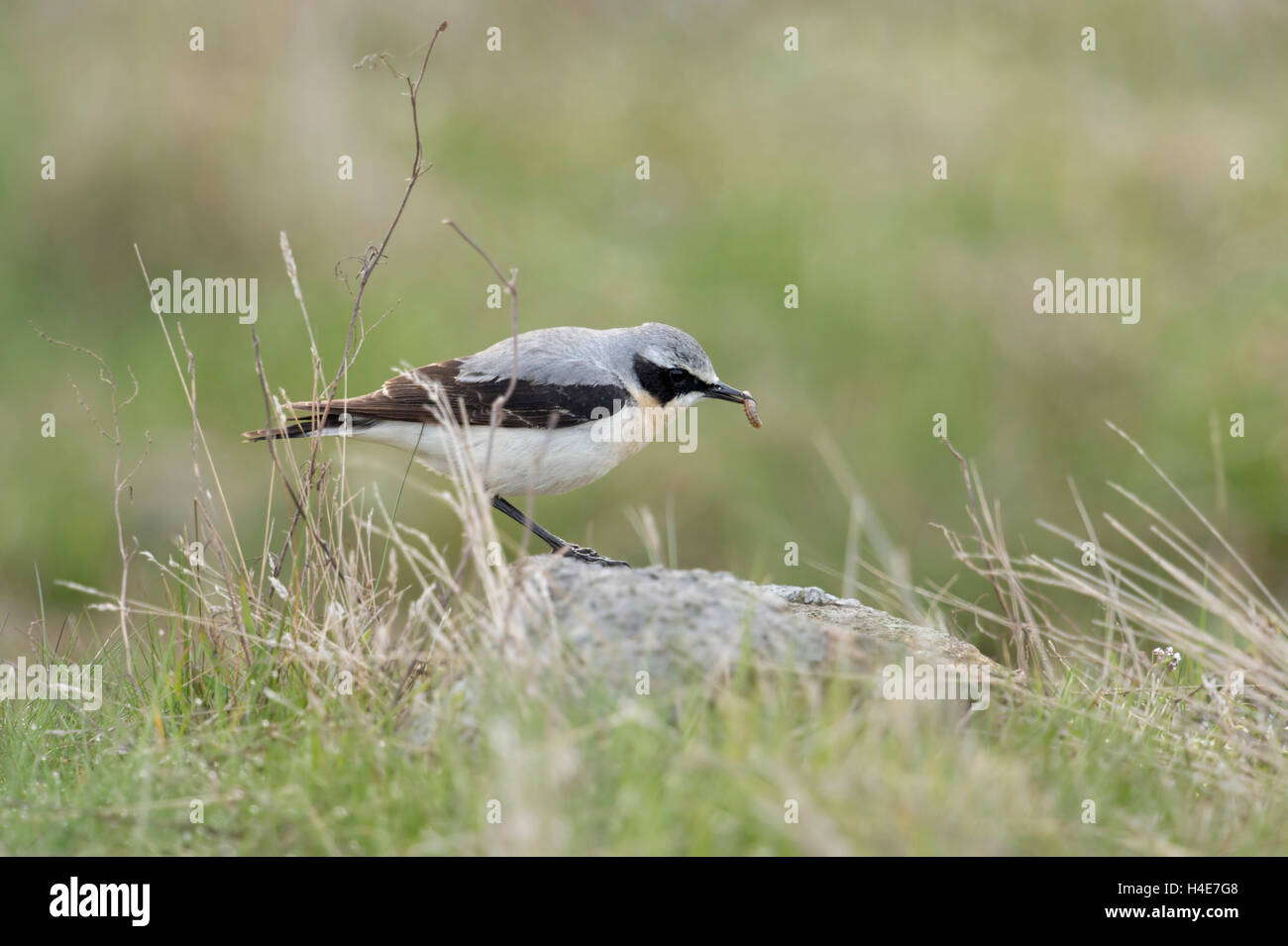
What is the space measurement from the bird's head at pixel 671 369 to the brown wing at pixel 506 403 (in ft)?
0.58

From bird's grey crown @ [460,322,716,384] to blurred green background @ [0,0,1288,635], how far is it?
4.09 metres

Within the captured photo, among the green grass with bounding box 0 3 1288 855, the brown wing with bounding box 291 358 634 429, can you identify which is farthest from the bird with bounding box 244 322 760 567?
the green grass with bounding box 0 3 1288 855

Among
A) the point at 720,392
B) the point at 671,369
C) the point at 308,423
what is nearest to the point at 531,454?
the point at 671,369

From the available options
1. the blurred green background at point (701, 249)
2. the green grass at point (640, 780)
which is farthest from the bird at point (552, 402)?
the blurred green background at point (701, 249)

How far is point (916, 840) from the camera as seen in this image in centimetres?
310

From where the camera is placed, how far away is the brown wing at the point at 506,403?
20.7 feet

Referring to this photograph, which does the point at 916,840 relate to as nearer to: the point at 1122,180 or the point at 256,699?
the point at 256,699

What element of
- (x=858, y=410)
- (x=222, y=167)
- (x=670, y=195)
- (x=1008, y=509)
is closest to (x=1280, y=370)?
(x=1008, y=509)

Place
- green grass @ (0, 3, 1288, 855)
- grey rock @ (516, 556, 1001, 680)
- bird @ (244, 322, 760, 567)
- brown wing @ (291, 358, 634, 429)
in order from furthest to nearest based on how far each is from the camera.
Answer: green grass @ (0, 3, 1288, 855)
brown wing @ (291, 358, 634, 429)
bird @ (244, 322, 760, 567)
grey rock @ (516, 556, 1001, 680)

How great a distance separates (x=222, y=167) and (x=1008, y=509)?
8.21 metres

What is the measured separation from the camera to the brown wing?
631 cm

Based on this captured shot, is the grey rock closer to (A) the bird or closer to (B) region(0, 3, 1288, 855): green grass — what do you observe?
(B) region(0, 3, 1288, 855): green grass

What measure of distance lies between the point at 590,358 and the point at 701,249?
287 inches

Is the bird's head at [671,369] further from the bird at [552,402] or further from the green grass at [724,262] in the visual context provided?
the green grass at [724,262]
